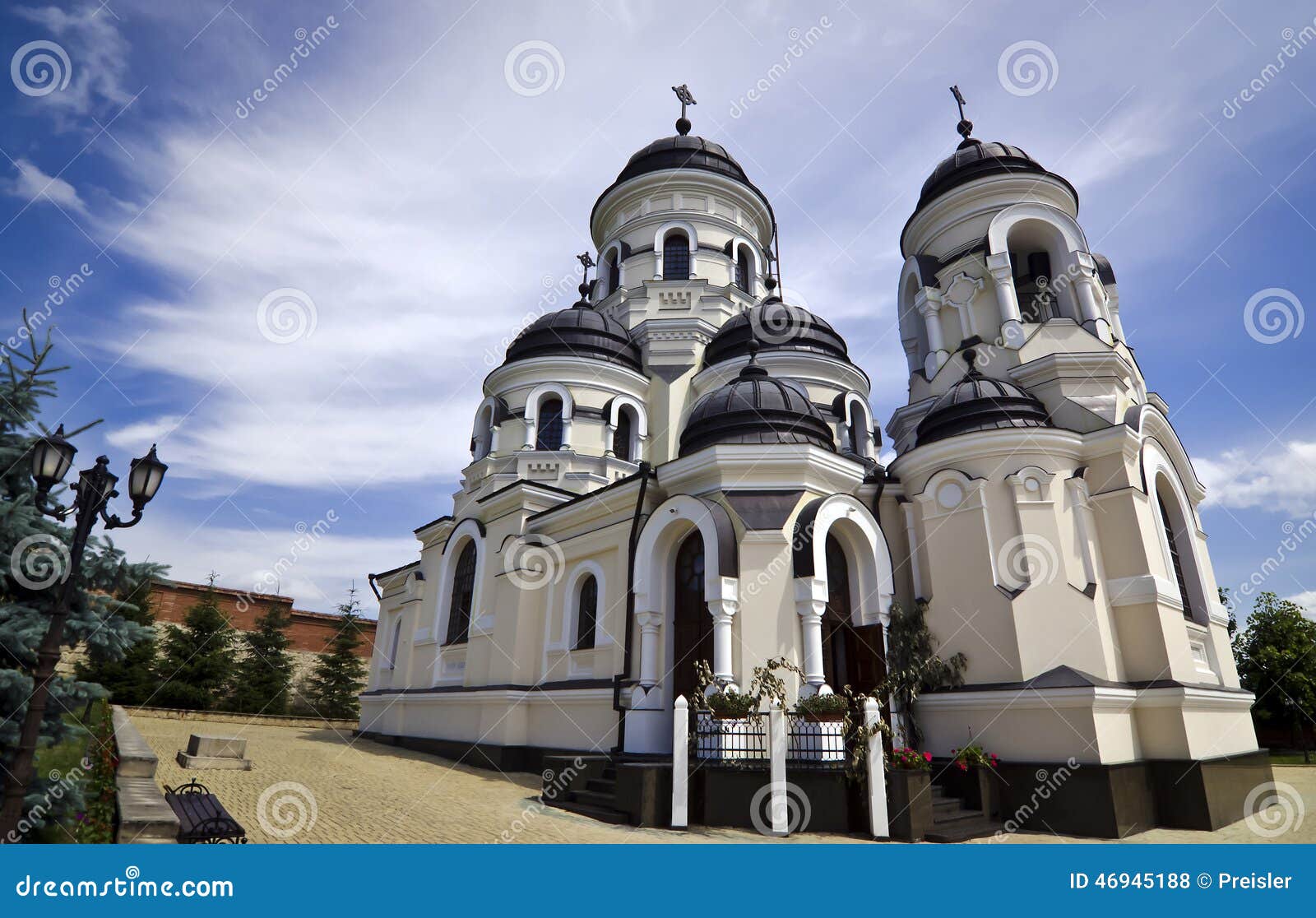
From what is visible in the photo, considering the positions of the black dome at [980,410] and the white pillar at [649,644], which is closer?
the white pillar at [649,644]

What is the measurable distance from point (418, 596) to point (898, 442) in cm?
1183

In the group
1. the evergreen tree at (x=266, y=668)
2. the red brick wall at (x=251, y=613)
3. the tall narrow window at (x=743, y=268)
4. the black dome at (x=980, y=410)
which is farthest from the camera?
the red brick wall at (x=251, y=613)

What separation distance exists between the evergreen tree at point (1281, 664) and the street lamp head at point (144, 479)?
2977cm

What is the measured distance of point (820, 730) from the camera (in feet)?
27.5

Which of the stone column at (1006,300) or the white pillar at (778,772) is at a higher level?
the stone column at (1006,300)

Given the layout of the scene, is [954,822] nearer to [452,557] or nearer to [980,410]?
[980,410]

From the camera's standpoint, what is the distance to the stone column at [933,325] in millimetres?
14422

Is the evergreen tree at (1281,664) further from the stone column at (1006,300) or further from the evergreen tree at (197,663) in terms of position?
the evergreen tree at (197,663)

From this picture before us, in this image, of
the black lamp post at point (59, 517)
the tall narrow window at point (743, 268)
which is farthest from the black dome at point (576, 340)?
the black lamp post at point (59, 517)

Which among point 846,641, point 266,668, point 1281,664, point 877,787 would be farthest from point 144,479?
point 1281,664

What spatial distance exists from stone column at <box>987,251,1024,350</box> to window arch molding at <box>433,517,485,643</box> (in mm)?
11221

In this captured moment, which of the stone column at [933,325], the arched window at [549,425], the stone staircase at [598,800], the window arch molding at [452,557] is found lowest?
the stone staircase at [598,800]

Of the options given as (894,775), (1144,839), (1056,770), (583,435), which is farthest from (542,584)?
(1144,839)

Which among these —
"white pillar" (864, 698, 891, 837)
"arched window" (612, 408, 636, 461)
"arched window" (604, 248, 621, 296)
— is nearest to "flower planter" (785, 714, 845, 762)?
"white pillar" (864, 698, 891, 837)
